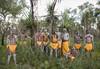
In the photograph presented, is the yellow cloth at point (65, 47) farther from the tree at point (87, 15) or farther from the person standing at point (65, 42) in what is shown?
the tree at point (87, 15)

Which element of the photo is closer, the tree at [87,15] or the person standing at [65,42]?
the person standing at [65,42]

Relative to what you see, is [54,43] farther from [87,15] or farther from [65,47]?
[87,15]

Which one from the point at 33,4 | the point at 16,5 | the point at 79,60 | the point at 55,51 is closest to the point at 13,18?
the point at 16,5

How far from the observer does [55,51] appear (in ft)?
62.0

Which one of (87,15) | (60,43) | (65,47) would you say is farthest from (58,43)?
(87,15)

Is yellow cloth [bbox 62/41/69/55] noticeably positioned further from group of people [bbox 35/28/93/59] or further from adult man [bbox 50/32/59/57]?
adult man [bbox 50/32/59/57]

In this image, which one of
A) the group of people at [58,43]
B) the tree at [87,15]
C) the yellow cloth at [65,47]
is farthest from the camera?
the tree at [87,15]

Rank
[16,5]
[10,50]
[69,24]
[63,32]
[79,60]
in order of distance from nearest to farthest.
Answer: [79,60] < [10,50] < [63,32] < [16,5] < [69,24]

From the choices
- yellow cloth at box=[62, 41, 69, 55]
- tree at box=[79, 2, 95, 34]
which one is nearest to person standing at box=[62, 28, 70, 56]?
yellow cloth at box=[62, 41, 69, 55]

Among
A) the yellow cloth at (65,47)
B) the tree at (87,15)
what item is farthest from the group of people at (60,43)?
the tree at (87,15)

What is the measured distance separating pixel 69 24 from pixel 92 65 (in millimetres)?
57871

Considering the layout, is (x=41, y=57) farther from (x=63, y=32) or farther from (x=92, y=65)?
(x=92, y=65)

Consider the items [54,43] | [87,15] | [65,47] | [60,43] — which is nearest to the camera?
[65,47]

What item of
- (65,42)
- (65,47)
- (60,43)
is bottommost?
(65,47)
